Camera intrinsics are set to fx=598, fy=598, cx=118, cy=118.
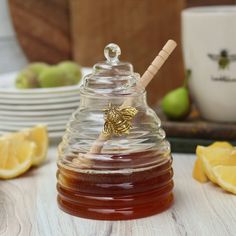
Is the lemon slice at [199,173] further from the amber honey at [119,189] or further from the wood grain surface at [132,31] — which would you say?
the wood grain surface at [132,31]

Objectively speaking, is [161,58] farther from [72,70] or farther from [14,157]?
Result: [72,70]

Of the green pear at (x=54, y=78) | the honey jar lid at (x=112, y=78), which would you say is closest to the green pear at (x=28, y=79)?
the green pear at (x=54, y=78)

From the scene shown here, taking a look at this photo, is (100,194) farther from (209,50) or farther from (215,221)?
(209,50)

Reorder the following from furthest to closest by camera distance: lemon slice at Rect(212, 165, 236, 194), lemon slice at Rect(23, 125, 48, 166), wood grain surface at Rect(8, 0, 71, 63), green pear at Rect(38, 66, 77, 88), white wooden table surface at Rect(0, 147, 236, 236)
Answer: wood grain surface at Rect(8, 0, 71, 63)
green pear at Rect(38, 66, 77, 88)
lemon slice at Rect(23, 125, 48, 166)
lemon slice at Rect(212, 165, 236, 194)
white wooden table surface at Rect(0, 147, 236, 236)

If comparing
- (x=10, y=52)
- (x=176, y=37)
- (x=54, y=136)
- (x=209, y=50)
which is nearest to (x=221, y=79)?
(x=209, y=50)

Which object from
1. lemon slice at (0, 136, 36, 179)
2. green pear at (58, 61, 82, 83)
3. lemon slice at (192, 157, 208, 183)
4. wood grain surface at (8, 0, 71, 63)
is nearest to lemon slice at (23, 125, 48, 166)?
lemon slice at (0, 136, 36, 179)

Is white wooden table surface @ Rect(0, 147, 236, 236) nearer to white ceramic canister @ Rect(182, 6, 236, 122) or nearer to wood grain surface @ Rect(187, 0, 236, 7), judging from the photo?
white ceramic canister @ Rect(182, 6, 236, 122)
